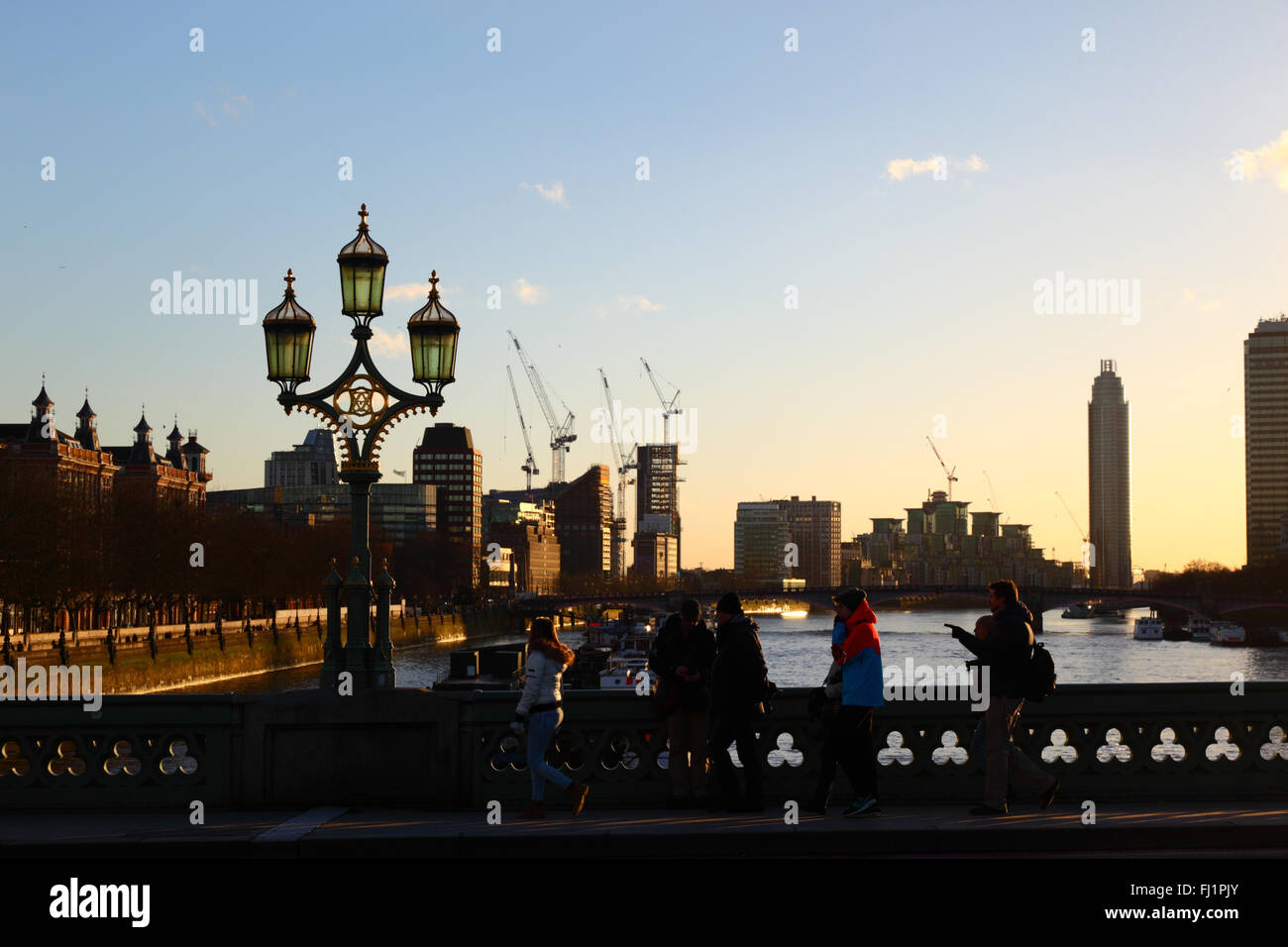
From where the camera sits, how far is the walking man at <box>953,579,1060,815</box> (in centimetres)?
1389

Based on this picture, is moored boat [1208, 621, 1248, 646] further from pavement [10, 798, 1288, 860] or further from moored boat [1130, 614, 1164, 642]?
pavement [10, 798, 1288, 860]

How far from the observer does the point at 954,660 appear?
117375mm

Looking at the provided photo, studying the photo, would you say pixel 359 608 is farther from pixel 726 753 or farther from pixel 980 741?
pixel 980 741

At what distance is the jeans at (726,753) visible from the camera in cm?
1452

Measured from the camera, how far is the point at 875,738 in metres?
15.2

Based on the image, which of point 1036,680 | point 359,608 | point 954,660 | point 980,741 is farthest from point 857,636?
point 954,660

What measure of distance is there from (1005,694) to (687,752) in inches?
128

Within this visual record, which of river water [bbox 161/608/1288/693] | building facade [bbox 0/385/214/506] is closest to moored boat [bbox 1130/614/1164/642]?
river water [bbox 161/608/1288/693]

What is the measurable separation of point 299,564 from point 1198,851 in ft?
423

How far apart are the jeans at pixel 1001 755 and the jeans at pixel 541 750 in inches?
162

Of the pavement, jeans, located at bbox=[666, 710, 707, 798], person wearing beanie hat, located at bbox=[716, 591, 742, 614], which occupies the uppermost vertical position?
person wearing beanie hat, located at bbox=[716, 591, 742, 614]

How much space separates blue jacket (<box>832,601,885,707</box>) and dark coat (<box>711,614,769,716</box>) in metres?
0.86

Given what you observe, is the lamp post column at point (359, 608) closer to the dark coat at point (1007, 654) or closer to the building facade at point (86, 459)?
the dark coat at point (1007, 654)
